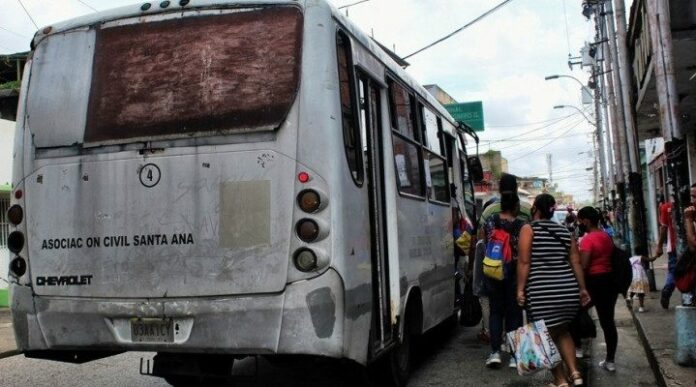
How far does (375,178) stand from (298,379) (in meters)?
2.44

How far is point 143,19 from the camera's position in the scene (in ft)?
15.1

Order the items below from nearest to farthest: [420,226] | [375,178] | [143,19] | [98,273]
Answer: [98,273], [143,19], [375,178], [420,226]

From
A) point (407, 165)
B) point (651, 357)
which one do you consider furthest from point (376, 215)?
point (651, 357)

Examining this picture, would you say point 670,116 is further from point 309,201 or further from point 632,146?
point 632,146

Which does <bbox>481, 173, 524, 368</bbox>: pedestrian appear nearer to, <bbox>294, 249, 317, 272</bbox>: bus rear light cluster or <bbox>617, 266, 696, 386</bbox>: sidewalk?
<bbox>617, 266, 696, 386</bbox>: sidewalk

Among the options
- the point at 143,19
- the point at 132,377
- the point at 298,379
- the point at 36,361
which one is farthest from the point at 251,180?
the point at 36,361

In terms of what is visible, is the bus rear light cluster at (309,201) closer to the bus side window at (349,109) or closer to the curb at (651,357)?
the bus side window at (349,109)

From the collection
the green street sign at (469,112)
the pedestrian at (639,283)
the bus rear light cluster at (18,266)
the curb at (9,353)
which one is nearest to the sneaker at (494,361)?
the pedestrian at (639,283)

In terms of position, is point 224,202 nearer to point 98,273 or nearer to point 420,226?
point 98,273

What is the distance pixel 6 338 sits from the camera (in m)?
9.26

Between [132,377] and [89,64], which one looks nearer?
[89,64]

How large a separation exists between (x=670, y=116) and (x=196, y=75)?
5.36 m

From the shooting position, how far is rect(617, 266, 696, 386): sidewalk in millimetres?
5531

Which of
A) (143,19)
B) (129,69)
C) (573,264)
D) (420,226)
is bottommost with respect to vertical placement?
(573,264)
